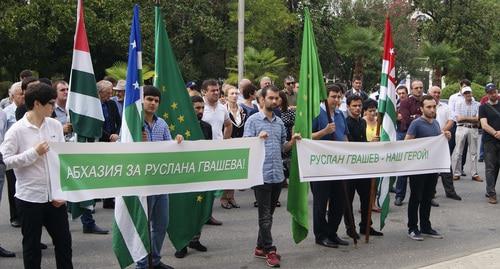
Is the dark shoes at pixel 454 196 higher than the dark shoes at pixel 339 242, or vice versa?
the dark shoes at pixel 339 242

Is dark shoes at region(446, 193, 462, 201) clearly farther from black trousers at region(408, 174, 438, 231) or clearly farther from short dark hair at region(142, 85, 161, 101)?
short dark hair at region(142, 85, 161, 101)

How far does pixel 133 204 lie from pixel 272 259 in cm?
168

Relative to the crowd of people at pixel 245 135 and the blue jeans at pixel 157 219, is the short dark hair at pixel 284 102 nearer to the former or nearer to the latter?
the crowd of people at pixel 245 135

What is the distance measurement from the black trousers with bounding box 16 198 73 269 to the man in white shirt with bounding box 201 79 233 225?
131 inches

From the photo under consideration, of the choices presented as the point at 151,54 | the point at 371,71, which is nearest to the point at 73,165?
the point at 151,54

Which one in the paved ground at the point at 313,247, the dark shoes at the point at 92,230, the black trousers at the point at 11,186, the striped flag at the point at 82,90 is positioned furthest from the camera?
the black trousers at the point at 11,186

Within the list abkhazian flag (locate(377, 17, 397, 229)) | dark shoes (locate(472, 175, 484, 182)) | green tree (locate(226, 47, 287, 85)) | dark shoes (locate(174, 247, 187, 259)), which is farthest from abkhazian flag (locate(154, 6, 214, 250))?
green tree (locate(226, 47, 287, 85))

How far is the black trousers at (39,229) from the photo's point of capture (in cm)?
472

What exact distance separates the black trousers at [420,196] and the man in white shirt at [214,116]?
2619mm

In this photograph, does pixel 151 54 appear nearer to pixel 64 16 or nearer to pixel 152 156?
pixel 64 16

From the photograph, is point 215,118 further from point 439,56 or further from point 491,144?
point 439,56

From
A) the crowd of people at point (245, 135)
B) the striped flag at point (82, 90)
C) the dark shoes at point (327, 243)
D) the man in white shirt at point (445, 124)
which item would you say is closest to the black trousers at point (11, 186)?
the crowd of people at point (245, 135)

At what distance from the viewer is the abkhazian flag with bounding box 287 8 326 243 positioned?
20.8 feet

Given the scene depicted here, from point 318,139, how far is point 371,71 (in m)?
33.8
